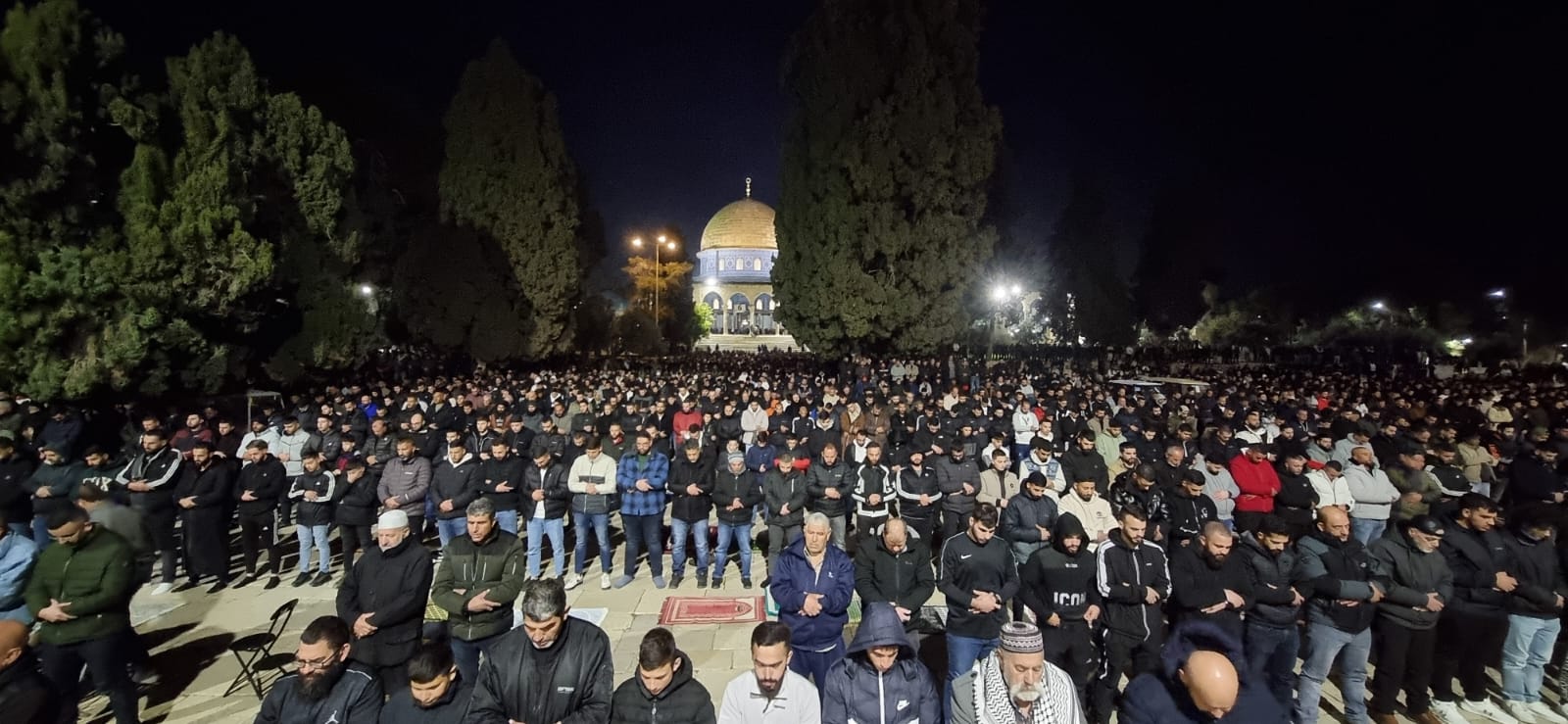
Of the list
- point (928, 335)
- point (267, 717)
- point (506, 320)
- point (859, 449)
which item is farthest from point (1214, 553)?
point (506, 320)

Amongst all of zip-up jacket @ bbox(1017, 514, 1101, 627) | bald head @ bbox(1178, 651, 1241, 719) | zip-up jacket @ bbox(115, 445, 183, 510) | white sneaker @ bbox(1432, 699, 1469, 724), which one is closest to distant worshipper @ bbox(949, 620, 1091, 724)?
bald head @ bbox(1178, 651, 1241, 719)

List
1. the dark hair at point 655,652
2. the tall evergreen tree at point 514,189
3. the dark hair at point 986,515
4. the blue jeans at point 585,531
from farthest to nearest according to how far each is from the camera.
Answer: the tall evergreen tree at point 514,189 < the blue jeans at point 585,531 < the dark hair at point 986,515 < the dark hair at point 655,652

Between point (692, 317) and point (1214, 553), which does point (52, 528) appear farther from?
point (692, 317)

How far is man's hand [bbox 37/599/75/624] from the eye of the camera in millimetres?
4201

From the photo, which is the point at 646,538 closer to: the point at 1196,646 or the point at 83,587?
the point at 83,587

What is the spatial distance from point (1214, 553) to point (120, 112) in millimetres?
17596

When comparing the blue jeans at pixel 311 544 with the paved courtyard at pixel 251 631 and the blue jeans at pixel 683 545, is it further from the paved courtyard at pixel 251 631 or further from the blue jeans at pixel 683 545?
the blue jeans at pixel 683 545

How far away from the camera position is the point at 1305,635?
4.93 metres

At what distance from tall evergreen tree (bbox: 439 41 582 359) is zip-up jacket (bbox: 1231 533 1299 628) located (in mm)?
22698

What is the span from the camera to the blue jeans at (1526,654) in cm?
493

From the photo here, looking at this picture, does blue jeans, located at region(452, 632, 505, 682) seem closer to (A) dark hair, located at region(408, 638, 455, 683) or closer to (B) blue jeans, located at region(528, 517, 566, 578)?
(A) dark hair, located at region(408, 638, 455, 683)

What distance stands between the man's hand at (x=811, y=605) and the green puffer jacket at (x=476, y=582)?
6.03 feet

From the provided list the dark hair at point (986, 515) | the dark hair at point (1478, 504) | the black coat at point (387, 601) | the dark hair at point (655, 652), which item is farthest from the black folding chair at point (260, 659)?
the dark hair at point (1478, 504)

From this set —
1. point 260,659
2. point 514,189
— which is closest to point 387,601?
point 260,659
